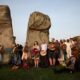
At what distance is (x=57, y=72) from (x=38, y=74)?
131cm

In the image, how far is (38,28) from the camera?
88.3ft

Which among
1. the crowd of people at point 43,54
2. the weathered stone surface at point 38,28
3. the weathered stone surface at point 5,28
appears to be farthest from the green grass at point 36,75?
the weathered stone surface at point 38,28

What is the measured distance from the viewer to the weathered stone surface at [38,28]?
87.4ft

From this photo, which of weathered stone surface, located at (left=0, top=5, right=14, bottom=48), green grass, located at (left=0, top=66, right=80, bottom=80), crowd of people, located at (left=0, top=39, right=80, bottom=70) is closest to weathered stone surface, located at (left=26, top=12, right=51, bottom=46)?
weathered stone surface, located at (left=0, top=5, right=14, bottom=48)

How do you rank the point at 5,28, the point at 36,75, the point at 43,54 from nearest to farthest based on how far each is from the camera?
the point at 36,75 < the point at 43,54 < the point at 5,28

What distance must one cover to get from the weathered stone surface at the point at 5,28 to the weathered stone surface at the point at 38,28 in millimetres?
1560

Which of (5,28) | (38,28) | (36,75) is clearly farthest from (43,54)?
(5,28)

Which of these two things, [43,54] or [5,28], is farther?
[5,28]

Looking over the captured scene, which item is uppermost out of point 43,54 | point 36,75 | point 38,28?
point 38,28

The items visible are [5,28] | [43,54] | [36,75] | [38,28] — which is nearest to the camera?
[36,75]

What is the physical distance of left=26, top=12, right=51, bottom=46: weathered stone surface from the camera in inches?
1048

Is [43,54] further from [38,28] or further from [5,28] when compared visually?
[5,28]

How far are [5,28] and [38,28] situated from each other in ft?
9.42

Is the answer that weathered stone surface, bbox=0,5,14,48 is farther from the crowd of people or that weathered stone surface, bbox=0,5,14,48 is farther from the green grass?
the green grass
